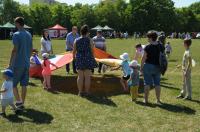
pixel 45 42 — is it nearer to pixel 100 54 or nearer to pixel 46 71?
pixel 100 54

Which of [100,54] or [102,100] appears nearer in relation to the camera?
[102,100]

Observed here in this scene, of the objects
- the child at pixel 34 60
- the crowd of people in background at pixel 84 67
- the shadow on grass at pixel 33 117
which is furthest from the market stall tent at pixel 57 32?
the shadow on grass at pixel 33 117

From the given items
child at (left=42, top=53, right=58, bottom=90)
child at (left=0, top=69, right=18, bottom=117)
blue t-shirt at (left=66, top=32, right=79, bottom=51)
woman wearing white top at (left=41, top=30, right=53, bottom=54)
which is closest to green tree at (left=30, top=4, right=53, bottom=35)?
blue t-shirt at (left=66, top=32, right=79, bottom=51)

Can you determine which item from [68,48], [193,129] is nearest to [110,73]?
[68,48]

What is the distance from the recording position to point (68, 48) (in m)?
15.5

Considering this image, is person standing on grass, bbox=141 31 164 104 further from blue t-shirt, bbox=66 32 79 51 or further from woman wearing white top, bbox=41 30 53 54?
blue t-shirt, bbox=66 32 79 51

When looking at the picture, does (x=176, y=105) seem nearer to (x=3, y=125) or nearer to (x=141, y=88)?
(x=141, y=88)

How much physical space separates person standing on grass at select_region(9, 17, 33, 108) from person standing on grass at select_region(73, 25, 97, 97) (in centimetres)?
195

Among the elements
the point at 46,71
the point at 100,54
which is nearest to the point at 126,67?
the point at 46,71

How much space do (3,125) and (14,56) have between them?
1.66 m

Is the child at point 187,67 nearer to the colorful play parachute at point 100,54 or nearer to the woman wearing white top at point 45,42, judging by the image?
the colorful play parachute at point 100,54

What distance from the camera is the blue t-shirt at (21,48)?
9133 mm

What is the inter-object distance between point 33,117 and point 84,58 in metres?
2.84

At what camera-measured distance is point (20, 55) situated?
30.4 ft
